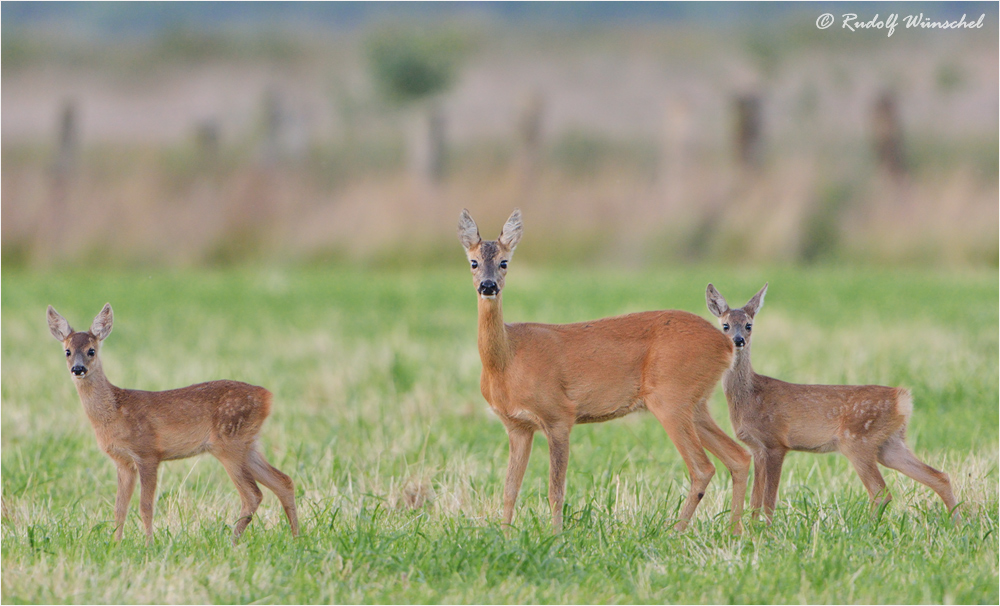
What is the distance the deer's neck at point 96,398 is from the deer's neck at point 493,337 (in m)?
1.46

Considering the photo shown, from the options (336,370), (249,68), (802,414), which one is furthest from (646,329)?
(249,68)

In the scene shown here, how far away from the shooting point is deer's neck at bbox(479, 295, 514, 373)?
453 cm

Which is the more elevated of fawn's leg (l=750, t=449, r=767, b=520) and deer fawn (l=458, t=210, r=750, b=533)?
deer fawn (l=458, t=210, r=750, b=533)

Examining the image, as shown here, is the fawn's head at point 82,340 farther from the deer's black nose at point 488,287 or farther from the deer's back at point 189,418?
the deer's black nose at point 488,287

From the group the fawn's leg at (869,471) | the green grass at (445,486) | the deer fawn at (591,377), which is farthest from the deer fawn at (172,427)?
the fawn's leg at (869,471)

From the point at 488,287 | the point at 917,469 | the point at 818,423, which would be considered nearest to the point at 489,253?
the point at 488,287

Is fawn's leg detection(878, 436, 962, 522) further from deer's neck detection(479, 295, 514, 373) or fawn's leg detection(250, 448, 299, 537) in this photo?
fawn's leg detection(250, 448, 299, 537)

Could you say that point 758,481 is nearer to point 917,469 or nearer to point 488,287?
point 917,469

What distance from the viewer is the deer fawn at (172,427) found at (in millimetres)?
4562

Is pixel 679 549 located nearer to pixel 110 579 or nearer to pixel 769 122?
pixel 110 579

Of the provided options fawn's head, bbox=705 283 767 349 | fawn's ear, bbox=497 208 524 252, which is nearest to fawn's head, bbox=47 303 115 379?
fawn's ear, bbox=497 208 524 252

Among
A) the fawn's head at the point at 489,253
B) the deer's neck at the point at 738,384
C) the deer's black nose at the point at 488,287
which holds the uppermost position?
the fawn's head at the point at 489,253

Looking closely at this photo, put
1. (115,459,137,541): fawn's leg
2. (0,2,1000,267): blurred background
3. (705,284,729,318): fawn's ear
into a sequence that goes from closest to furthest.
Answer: (115,459,137,541): fawn's leg → (705,284,729,318): fawn's ear → (0,2,1000,267): blurred background

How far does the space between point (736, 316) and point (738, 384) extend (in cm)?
29
